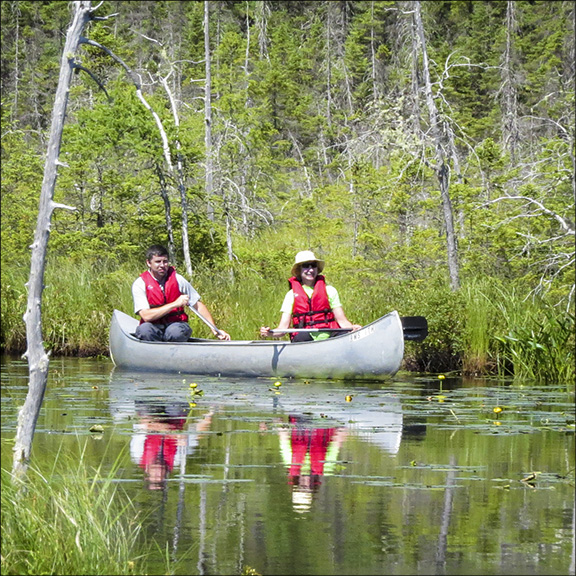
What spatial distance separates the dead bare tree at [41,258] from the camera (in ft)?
14.4

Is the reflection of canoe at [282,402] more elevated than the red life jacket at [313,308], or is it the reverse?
the red life jacket at [313,308]

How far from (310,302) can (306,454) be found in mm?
5289

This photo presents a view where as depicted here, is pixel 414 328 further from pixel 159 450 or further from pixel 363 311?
pixel 159 450

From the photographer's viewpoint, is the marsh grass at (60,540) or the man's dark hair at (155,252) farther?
the man's dark hair at (155,252)

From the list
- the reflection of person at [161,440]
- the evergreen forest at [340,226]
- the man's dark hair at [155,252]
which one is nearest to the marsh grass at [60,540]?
the reflection of person at [161,440]

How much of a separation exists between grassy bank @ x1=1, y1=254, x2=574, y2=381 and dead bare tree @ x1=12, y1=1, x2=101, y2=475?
27.2 ft

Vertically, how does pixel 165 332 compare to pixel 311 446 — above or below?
above

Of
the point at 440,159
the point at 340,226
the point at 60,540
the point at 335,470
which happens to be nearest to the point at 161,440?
the point at 335,470

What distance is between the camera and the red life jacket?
475 inches

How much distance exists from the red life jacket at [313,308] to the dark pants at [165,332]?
58.4 inches

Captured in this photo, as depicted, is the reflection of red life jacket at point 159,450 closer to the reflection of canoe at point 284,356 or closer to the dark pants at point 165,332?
the reflection of canoe at point 284,356

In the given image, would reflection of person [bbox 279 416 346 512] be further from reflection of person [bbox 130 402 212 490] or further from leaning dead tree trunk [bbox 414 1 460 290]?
leaning dead tree trunk [bbox 414 1 460 290]

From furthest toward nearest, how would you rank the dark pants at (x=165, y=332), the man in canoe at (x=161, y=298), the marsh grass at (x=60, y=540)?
the dark pants at (x=165, y=332) → the man in canoe at (x=161, y=298) → the marsh grass at (x=60, y=540)

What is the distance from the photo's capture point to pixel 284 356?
12.3 meters
